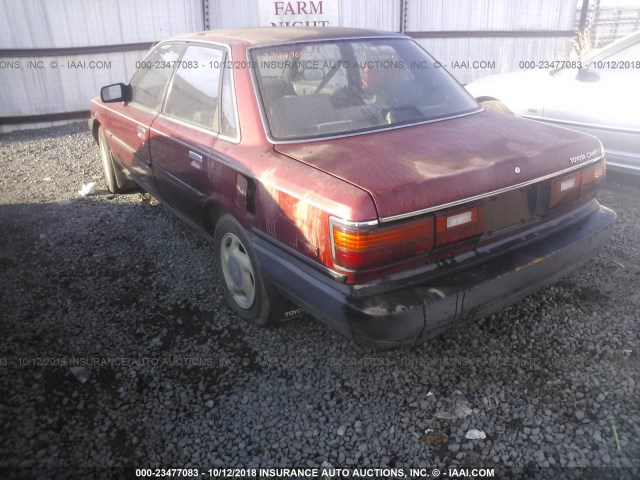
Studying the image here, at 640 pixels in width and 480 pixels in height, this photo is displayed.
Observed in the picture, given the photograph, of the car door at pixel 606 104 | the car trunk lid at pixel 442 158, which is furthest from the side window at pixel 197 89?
the car door at pixel 606 104

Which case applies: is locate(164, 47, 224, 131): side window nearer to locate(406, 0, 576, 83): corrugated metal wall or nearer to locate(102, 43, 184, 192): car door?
locate(102, 43, 184, 192): car door

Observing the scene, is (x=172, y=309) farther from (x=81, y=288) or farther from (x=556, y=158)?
(x=556, y=158)

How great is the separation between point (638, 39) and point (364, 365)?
4405mm

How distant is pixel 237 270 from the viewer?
3.21 meters

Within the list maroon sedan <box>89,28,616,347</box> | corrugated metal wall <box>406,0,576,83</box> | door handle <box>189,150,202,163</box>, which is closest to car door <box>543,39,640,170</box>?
maroon sedan <box>89,28,616,347</box>

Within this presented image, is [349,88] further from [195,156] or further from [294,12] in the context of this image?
[294,12]

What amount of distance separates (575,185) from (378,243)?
4.33 feet

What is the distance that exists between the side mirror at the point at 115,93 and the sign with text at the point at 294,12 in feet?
17.1

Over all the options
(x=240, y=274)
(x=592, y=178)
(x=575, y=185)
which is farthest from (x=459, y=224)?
(x=240, y=274)

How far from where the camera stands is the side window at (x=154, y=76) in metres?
3.94

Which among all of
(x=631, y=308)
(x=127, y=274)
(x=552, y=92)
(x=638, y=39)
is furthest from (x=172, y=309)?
(x=638, y=39)

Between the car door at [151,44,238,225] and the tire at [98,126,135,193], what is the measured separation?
1488 millimetres

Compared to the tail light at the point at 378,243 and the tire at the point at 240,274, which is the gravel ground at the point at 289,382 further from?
the tail light at the point at 378,243

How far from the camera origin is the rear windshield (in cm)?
293
